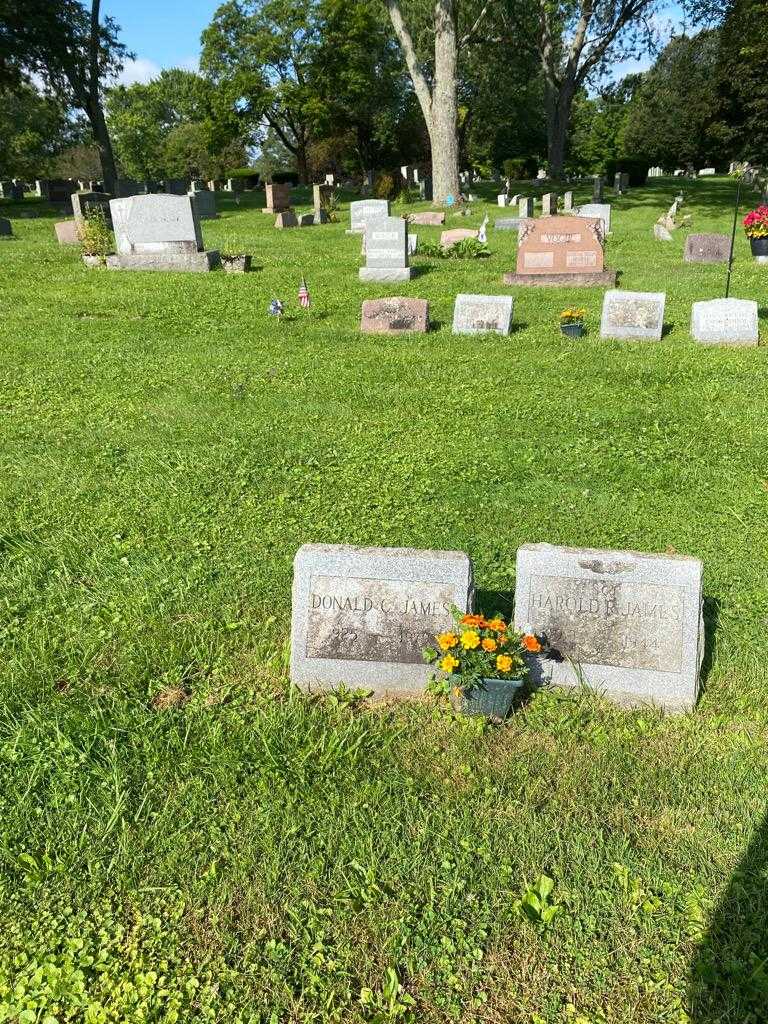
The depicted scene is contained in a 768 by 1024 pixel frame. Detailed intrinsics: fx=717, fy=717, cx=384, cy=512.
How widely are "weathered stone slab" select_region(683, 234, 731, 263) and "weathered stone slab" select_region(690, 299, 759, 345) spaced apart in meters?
7.69

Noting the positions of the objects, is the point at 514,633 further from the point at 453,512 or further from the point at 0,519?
the point at 0,519

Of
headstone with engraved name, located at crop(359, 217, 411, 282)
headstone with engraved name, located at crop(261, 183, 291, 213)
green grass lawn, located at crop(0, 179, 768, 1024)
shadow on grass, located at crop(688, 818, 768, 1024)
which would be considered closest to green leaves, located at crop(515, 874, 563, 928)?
green grass lawn, located at crop(0, 179, 768, 1024)

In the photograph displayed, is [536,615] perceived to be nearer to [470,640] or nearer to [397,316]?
[470,640]

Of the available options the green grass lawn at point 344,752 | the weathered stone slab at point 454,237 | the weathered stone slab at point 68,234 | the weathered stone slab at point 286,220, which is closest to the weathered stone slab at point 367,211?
the weathered stone slab at point 286,220

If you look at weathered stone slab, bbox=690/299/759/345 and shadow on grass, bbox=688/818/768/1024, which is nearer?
shadow on grass, bbox=688/818/768/1024

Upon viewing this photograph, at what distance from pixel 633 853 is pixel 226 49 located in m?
56.2

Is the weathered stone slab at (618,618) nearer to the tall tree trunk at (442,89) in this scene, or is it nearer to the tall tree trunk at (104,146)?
the tall tree trunk at (442,89)

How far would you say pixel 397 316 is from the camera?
11.2 meters

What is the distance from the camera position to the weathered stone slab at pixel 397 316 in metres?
11.2

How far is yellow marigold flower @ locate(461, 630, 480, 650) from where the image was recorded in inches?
140

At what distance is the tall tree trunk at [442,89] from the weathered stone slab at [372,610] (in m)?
26.4

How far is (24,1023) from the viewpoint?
8.15ft

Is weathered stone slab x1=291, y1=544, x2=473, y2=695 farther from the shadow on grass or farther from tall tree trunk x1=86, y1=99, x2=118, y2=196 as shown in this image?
tall tree trunk x1=86, y1=99, x2=118, y2=196

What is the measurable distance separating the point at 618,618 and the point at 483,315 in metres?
8.07
